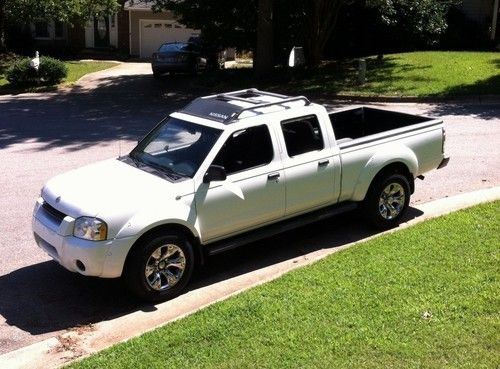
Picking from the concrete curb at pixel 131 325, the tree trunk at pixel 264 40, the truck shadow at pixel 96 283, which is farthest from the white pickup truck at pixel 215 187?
the tree trunk at pixel 264 40

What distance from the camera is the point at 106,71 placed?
31469 mm

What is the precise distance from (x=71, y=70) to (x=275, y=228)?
25264mm

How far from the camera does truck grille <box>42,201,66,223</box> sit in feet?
21.8

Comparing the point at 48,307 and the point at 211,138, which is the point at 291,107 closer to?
the point at 211,138

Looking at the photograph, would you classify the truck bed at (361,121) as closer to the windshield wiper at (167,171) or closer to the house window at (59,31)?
the windshield wiper at (167,171)

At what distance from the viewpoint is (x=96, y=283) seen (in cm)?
723

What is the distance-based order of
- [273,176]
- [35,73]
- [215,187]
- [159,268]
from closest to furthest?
[159,268]
[215,187]
[273,176]
[35,73]

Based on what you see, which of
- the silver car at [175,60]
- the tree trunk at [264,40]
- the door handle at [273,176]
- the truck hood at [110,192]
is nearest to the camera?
the truck hood at [110,192]

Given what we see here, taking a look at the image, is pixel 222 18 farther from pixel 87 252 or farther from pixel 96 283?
pixel 87 252

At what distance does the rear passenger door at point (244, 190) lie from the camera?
6.96m

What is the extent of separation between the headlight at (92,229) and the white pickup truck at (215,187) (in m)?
0.01

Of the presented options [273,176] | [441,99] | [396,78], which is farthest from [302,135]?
[396,78]

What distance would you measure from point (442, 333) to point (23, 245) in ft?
17.1

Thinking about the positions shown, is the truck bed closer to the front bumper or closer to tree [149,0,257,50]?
the front bumper
